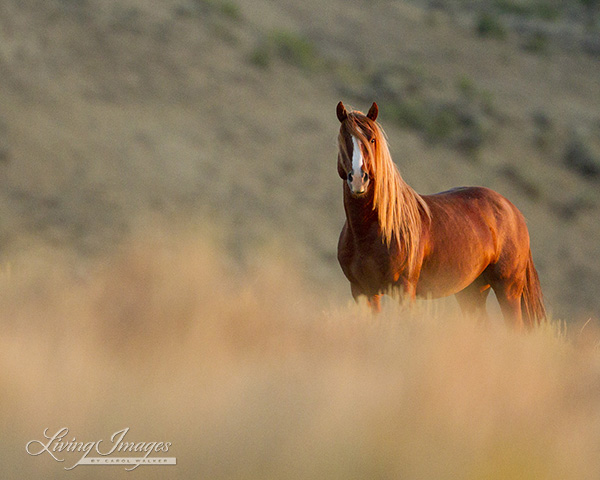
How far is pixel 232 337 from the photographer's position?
521 cm

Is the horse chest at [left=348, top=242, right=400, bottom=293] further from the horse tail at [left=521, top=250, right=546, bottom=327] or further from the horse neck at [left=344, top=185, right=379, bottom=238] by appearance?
the horse tail at [left=521, top=250, right=546, bottom=327]

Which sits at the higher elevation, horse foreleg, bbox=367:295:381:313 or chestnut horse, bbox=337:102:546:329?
chestnut horse, bbox=337:102:546:329

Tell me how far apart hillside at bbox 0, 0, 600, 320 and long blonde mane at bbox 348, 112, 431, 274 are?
39.7 ft

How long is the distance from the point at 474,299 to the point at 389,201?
4.84 ft

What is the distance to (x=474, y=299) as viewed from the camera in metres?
5.98

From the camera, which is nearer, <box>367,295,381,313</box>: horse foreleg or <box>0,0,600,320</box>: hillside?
<box>367,295,381,313</box>: horse foreleg

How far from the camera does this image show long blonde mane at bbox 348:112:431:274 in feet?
15.5

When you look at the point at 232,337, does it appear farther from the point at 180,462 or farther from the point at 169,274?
the point at 180,462

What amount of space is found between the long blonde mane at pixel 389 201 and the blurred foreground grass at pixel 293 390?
0.40 meters

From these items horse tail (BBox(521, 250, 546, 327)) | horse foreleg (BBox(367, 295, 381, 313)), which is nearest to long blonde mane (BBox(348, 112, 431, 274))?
horse foreleg (BBox(367, 295, 381, 313))

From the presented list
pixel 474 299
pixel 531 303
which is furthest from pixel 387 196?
pixel 531 303

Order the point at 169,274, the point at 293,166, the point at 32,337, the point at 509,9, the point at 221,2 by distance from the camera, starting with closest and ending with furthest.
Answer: the point at 32,337 < the point at 169,274 < the point at 293,166 < the point at 221,2 < the point at 509,9

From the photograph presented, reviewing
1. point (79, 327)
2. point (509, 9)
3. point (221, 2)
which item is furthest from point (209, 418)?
point (509, 9)

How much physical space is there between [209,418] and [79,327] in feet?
5.62
